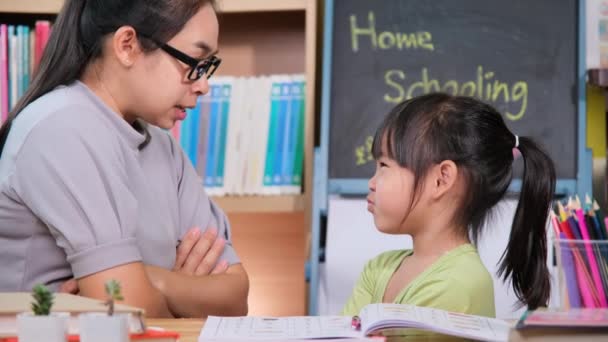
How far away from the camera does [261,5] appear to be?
109 inches

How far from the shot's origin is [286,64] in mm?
2998

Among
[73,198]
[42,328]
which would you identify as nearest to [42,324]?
[42,328]

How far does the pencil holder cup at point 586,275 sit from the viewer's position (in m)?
1.04

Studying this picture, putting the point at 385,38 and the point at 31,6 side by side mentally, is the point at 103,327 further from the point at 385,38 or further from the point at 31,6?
the point at 31,6

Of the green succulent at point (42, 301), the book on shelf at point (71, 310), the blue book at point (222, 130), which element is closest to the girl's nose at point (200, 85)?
the book on shelf at point (71, 310)

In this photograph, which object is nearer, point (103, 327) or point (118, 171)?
point (103, 327)

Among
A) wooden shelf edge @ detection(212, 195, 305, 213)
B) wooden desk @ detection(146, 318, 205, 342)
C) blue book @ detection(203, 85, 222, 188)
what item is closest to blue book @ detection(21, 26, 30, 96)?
blue book @ detection(203, 85, 222, 188)

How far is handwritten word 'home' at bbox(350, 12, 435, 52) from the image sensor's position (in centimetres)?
264

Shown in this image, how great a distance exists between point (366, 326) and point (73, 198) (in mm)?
588

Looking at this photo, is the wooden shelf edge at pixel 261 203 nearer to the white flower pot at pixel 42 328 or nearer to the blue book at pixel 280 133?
the blue book at pixel 280 133

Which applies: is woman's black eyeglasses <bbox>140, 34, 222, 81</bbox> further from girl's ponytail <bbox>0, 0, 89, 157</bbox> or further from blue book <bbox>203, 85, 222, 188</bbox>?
blue book <bbox>203, 85, 222, 188</bbox>

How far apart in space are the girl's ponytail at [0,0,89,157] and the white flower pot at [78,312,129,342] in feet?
2.68

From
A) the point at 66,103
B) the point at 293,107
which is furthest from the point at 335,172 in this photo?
the point at 66,103

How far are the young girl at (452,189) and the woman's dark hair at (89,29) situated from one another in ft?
1.44
